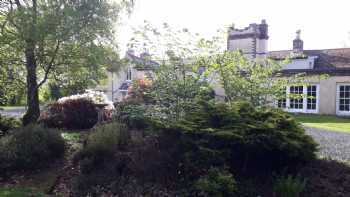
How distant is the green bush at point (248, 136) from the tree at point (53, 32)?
14.1 ft

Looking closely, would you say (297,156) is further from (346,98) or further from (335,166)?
(346,98)

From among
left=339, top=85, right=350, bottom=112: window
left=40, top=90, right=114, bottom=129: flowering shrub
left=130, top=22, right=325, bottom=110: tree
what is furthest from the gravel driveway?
left=339, top=85, right=350, bottom=112: window

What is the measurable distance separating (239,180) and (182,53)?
389cm

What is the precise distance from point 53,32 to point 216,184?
5.93 m

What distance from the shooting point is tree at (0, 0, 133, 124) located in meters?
8.38

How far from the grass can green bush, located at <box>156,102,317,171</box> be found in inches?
103

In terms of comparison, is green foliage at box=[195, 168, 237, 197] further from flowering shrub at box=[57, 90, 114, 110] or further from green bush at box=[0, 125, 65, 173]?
flowering shrub at box=[57, 90, 114, 110]

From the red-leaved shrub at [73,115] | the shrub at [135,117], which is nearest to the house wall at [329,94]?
the red-leaved shrub at [73,115]

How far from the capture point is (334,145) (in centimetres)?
948

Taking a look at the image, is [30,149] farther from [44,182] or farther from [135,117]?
[135,117]

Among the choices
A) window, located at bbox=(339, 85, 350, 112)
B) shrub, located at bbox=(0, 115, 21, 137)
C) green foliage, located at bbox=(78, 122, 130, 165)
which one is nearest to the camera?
green foliage, located at bbox=(78, 122, 130, 165)

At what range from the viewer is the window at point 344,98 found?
66.9 ft

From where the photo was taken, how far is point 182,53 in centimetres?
852

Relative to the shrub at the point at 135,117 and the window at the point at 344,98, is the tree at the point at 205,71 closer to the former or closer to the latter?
the shrub at the point at 135,117
